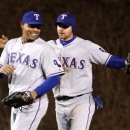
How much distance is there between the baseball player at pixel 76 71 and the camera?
2.94m

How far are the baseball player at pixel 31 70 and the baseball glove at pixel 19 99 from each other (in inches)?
3.8

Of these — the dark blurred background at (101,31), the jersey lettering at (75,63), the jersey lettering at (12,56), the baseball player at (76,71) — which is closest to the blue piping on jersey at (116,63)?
the baseball player at (76,71)

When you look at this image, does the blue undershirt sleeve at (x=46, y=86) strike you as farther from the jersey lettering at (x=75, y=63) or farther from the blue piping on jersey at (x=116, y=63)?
the blue piping on jersey at (x=116, y=63)

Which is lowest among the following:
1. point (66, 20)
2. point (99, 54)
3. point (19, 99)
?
point (19, 99)

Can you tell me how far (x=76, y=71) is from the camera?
2949mm

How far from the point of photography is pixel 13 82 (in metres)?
2.71

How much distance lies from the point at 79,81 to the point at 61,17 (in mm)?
447

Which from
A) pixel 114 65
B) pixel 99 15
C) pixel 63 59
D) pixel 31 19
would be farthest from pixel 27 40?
pixel 99 15

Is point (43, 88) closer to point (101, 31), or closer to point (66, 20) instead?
point (66, 20)

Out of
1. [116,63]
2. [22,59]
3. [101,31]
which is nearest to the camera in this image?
[22,59]

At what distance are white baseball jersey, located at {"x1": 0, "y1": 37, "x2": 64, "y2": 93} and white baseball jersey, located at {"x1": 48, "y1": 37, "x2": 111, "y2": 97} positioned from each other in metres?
0.30

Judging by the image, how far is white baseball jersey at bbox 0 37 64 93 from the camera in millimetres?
2625

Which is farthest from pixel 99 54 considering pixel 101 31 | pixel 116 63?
pixel 101 31

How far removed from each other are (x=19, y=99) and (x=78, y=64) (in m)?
0.57
